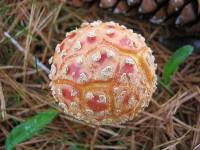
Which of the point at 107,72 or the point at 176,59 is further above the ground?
the point at 176,59

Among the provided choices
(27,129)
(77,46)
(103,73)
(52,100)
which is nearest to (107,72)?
(103,73)

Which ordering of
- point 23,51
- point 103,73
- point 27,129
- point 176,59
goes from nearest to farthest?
point 103,73 < point 27,129 < point 176,59 < point 23,51

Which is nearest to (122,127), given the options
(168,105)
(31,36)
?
(168,105)

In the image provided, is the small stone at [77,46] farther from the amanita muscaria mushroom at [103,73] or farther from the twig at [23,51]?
the twig at [23,51]

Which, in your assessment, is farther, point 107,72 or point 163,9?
point 163,9

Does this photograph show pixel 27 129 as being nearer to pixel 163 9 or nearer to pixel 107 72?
pixel 107 72

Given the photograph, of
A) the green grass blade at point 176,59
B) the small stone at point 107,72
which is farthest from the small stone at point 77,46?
the green grass blade at point 176,59
